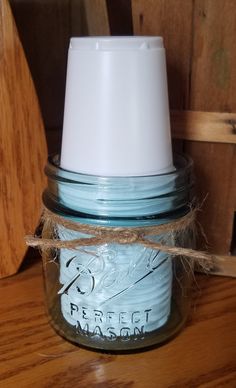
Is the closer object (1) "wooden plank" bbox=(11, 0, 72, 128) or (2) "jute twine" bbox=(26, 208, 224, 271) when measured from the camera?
(2) "jute twine" bbox=(26, 208, 224, 271)

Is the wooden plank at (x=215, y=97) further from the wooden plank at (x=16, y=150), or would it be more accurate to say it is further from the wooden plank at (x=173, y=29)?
the wooden plank at (x=16, y=150)

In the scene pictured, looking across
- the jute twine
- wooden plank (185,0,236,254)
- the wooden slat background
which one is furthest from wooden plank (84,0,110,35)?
the jute twine

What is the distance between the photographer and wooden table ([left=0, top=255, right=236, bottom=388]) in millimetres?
392

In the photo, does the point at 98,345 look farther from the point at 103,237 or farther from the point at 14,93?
the point at 14,93

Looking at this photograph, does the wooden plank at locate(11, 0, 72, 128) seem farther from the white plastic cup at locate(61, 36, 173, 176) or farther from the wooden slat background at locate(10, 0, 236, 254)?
the white plastic cup at locate(61, 36, 173, 176)

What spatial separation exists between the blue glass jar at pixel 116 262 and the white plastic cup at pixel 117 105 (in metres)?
0.01

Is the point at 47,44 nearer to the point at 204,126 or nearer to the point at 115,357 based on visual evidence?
the point at 204,126

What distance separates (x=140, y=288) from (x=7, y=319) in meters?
0.14

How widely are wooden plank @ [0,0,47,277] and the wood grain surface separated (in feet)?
0.41

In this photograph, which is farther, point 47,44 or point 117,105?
point 47,44

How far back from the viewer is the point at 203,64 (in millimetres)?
485

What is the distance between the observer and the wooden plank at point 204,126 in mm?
490

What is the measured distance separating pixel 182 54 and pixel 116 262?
219 millimetres

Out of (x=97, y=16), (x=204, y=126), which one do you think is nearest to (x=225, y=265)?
(x=204, y=126)
